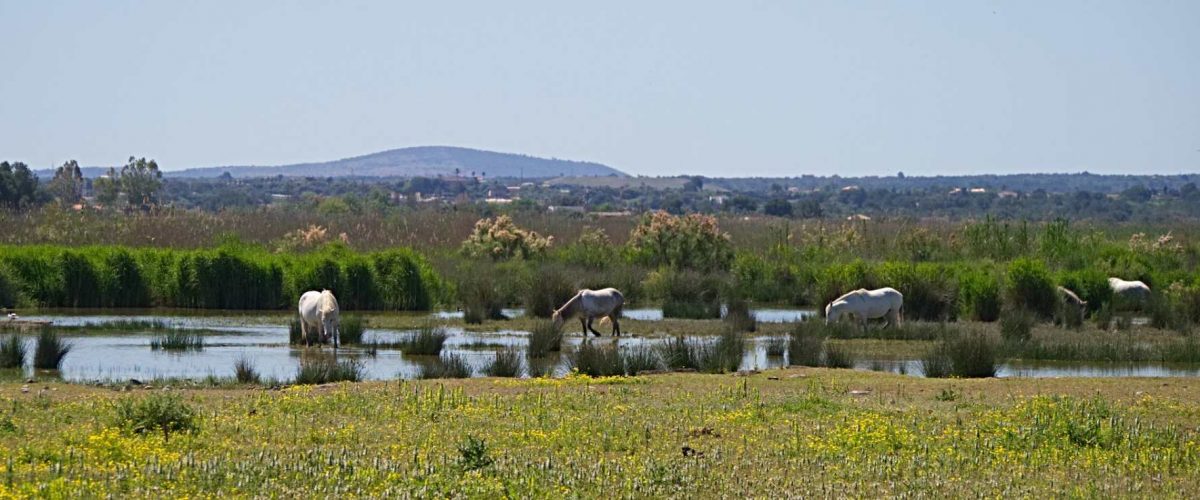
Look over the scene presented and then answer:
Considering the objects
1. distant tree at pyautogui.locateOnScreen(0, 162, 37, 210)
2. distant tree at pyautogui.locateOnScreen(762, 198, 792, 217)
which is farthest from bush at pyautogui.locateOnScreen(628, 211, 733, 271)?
distant tree at pyautogui.locateOnScreen(762, 198, 792, 217)

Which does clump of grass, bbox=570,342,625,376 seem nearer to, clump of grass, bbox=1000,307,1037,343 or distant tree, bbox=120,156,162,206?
clump of grass, bbox=1000,307,1037,343

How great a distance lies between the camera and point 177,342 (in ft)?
84.2

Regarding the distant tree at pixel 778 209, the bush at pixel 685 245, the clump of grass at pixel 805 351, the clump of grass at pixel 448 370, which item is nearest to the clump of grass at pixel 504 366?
the clump of grass at pixel 448 370

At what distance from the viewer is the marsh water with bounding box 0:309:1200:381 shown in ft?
72.7

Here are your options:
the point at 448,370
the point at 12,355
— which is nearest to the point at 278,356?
the point at 12,355

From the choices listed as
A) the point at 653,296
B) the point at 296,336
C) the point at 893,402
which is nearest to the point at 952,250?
the point at 653,296

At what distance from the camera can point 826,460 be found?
43.1 ft

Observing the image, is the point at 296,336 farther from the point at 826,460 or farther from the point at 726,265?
the point at 726,265

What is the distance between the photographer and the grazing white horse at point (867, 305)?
31625mm

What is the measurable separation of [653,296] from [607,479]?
93.1ft

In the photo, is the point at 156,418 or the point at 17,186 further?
the point at 17,186

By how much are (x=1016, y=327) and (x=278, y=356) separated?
14213 millimetres

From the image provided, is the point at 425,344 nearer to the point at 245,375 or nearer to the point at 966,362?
the point at 245,375

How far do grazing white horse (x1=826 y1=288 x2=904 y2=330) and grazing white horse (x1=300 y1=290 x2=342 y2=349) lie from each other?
1082cm
